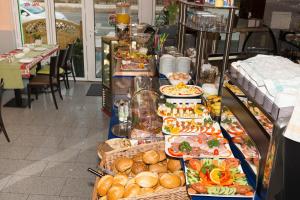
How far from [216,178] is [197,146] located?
1.33ft

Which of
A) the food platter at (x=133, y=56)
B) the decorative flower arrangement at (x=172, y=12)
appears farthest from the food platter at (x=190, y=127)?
the decorative flower arrangement at (x=172, y=12)

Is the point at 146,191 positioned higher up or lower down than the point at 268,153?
lower down

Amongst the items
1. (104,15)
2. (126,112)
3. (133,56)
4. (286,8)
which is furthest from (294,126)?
(104,15)

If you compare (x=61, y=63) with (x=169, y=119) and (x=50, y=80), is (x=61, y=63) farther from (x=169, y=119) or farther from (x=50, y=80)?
(x=169, y=119)

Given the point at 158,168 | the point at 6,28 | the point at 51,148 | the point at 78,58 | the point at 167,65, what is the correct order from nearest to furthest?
the point at 158,168 < the point at 167,65 < the point at 51,148 < the point at 6,28 < the point at 78,58

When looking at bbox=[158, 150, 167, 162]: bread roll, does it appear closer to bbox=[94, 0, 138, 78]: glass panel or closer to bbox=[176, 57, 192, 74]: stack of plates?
bbox=[176, 57, 192, 74]: stack of plates

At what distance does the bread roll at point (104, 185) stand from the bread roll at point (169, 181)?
323 mm

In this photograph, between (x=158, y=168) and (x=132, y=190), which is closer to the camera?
(x=132, y=190)

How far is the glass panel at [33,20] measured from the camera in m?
7.12

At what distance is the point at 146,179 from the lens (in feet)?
6.61

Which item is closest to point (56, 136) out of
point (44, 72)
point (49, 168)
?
point (49, 168)

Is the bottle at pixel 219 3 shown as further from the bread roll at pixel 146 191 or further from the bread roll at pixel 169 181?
the bread roll at pixel 146 191

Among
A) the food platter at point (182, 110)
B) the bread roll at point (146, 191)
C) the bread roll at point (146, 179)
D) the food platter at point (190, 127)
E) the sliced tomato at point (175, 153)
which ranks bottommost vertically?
the bread roll at point (146, 191)

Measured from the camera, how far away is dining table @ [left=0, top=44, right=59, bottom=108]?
548cm
